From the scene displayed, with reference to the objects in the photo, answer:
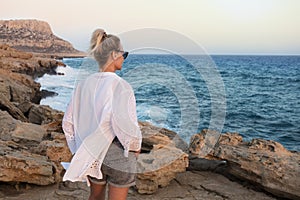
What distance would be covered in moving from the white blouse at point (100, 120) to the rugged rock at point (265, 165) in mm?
2571

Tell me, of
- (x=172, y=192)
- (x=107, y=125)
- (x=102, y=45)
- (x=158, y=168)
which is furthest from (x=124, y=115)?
(x=172, y=192)

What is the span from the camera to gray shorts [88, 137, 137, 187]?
288 cm

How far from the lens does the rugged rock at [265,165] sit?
4.63m

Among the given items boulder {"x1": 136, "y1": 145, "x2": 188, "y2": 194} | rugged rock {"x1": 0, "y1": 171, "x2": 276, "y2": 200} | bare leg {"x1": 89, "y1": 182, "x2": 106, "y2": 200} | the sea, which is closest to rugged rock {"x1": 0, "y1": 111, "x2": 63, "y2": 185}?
rugged rock {"x1": 0, "y1": 171, "x2": 276, "y2": 200}

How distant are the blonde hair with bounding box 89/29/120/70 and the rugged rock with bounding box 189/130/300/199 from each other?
2.98 meters

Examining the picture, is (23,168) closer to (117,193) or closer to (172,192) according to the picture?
(172,192)

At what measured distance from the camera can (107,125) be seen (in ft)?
9.32

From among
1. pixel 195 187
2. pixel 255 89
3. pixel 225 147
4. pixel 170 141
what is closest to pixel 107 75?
pixel 195 187

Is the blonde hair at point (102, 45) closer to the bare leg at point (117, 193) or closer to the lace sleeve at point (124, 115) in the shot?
the lace sleeve at point (124, 115)

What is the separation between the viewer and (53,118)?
9.23 m

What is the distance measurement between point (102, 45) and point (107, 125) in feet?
2.11

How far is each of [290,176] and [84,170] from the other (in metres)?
2.92

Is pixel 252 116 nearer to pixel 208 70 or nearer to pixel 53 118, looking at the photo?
pixel 53 118

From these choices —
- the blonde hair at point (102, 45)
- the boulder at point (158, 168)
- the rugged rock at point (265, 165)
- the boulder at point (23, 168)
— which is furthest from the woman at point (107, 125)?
the rugged rock at point (265, 165)
